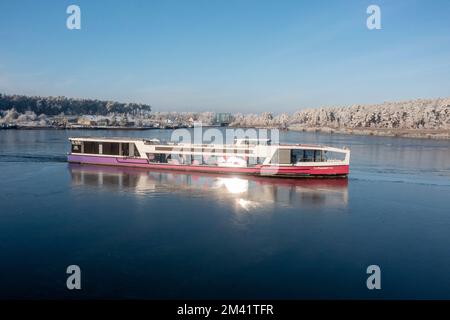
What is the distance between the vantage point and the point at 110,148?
41.9 meters

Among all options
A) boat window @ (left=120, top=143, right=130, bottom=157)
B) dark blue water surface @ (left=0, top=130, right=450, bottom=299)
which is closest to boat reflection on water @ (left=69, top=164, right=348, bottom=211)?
dark blue water surface @ (left=0, top=130, right=450, bottom=299)

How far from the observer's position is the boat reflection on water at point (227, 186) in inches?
1053

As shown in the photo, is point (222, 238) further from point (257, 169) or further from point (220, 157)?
point (220, 157)

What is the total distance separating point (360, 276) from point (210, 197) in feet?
47.0

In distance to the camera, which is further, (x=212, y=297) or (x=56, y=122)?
(x=56, y=122)

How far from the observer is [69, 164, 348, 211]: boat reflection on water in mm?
26734

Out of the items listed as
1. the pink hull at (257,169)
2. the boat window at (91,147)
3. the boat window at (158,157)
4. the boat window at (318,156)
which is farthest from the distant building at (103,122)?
the boat window at (318,156)

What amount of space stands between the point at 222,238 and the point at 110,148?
2747cm

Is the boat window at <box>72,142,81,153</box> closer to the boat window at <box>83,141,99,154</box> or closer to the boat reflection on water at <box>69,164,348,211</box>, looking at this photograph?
the boat window at <box>83,141,99,154</box>

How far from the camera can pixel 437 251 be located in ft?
56.6

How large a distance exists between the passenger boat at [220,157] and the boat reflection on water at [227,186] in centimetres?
83

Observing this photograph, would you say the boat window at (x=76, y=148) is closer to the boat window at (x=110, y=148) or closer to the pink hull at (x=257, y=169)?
the boat window at (x=110, y=148)
